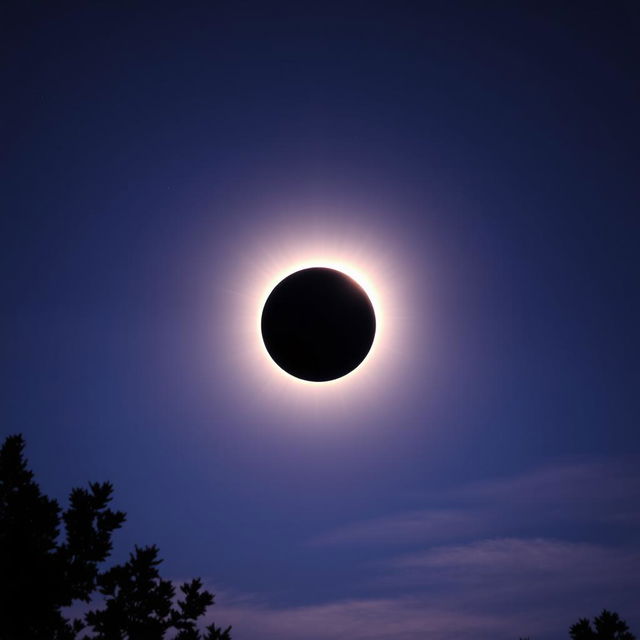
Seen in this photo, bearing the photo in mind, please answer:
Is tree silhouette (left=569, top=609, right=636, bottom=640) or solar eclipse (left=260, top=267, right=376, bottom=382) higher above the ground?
solar eclipse (left=260, top=267, right=376, bottom=382)

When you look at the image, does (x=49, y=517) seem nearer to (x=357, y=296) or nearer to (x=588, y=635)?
(x=357, y=296)

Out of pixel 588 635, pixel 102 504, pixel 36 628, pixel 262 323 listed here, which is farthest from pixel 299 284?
pixel 588 635

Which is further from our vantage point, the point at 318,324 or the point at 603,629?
the point at 603,629

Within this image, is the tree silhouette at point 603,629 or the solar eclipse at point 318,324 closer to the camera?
the solar eclipse at point 318,324

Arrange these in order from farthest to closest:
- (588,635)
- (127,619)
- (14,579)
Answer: (127,619) → (588,635) → (14,579)

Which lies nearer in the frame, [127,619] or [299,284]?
[299,284]

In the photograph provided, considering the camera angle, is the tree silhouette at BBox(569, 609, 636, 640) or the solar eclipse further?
the tree silhouette at BBox(569, 609, 636, 640)

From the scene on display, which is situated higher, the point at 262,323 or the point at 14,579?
the point at 262,323

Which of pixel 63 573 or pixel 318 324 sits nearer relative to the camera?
pixel 318 324
